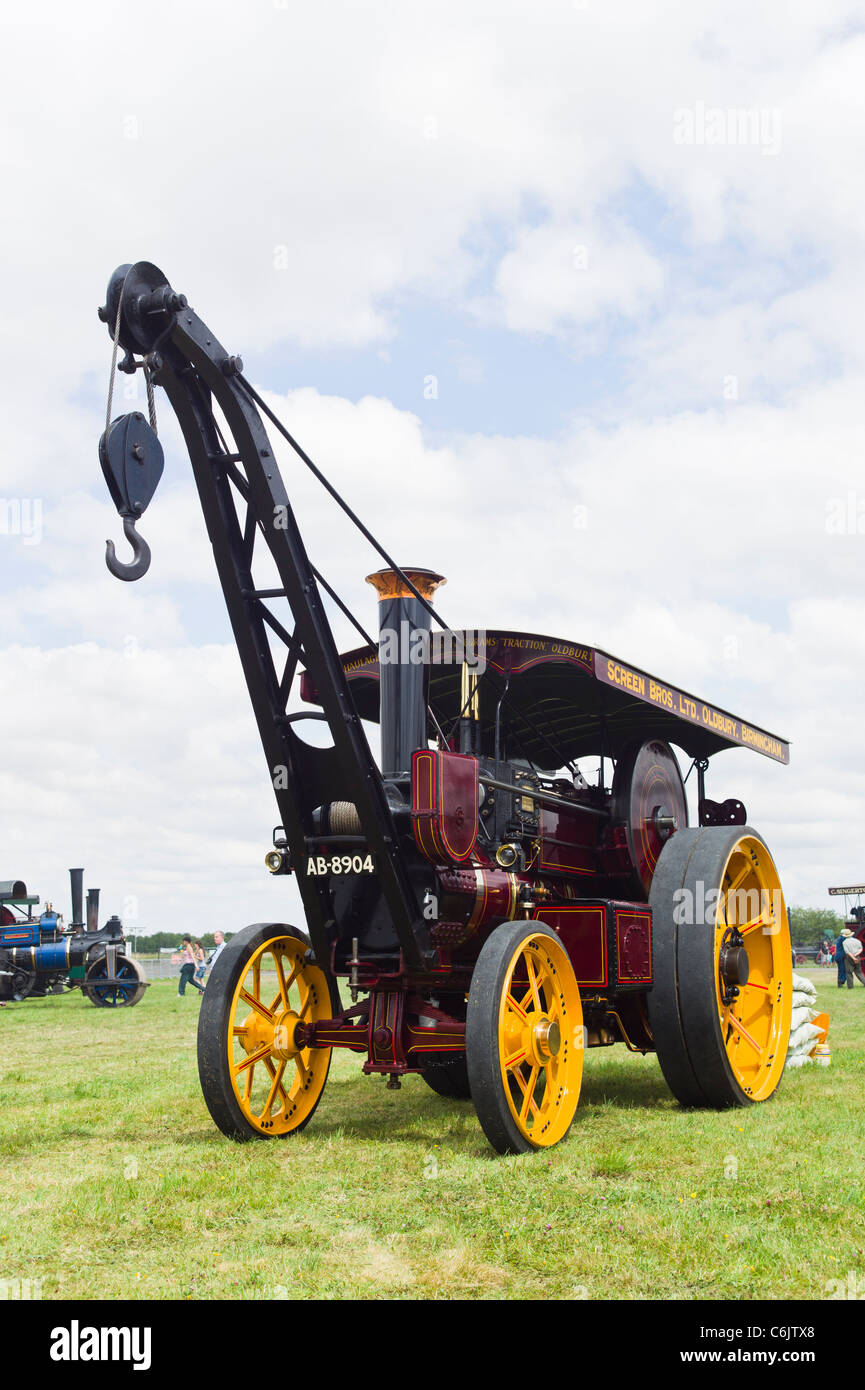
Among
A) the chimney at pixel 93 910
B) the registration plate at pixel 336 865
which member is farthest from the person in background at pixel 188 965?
the registration plate at pixel 336 865

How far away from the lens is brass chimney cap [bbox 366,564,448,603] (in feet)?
19.2

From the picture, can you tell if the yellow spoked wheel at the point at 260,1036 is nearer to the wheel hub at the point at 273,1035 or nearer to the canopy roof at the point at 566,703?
the wheel hub at the point at 273,1035

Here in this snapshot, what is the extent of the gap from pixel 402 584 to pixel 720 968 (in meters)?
2.77

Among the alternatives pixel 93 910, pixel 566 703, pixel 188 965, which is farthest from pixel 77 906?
pixel 566 703

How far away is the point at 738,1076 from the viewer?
21.6ft

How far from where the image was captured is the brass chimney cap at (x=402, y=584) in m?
5.86

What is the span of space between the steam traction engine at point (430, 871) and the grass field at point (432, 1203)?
331mm

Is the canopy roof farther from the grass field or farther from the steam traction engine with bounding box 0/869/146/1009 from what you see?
the steam traction engine with bounding box 0/869/146/1009

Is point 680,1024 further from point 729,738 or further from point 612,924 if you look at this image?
point 729,738

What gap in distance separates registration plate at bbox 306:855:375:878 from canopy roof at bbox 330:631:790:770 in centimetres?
128

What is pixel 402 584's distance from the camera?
5848 millimetres

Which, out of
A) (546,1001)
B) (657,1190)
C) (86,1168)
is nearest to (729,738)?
(546,1001)

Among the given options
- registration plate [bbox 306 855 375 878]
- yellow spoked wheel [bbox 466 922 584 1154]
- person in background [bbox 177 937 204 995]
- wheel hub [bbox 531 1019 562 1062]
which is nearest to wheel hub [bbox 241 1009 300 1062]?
registration plate [bbox 306 855 375 878]

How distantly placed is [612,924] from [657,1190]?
1.93m
